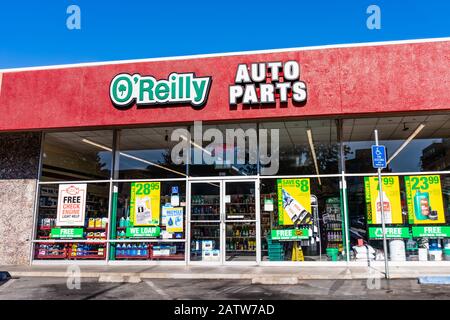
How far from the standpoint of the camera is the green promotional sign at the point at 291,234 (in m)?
11.6

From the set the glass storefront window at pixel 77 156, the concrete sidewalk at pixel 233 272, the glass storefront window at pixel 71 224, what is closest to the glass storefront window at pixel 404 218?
the concrete sidewalk at pixel 233 272

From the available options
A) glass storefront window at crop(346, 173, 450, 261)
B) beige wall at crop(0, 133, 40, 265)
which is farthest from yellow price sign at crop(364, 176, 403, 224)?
beige wall at crop(0, 133, 40, 265)

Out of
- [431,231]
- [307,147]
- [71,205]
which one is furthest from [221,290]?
[71,205]

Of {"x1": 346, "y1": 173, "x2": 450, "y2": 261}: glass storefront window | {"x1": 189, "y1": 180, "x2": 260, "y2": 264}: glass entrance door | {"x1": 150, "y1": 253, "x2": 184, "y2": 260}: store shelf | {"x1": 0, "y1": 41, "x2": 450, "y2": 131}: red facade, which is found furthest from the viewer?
{"x1": 150, "y1": 253, "x2": 184, "y2": 260}: store shelf

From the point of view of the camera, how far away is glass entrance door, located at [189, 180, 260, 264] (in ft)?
39.0

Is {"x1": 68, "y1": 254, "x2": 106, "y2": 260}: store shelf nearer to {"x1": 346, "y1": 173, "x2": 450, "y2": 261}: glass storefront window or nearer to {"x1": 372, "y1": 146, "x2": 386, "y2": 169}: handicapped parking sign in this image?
{"x1": 346, "y1": 173, "x2": 450, "y2": 261}: glass storefront window

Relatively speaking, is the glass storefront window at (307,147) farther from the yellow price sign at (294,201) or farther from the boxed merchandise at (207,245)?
the boxed merchandise at (207,245)

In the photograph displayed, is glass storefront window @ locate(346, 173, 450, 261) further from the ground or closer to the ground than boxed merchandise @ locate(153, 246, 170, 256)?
further from the ground

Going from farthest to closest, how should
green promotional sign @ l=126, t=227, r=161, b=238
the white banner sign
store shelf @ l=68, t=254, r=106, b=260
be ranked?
the white banner sign → store shelf @ l=68, t=254, r=106, b=260 → green promotional sign @ l=126, t=227, r=161, b=238

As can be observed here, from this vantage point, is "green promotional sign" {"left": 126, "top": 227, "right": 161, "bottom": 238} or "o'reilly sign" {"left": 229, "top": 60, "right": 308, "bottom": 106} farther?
"green promotional sign" {"left": 126, "top": 227, "right": 161, "bottom": 238}

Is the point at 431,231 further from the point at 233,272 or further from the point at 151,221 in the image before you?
the point at 151,221

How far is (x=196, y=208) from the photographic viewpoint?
12.3 m

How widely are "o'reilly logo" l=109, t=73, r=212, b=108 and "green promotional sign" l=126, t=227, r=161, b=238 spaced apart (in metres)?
3.48

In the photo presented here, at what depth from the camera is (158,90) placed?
38.6 ft
